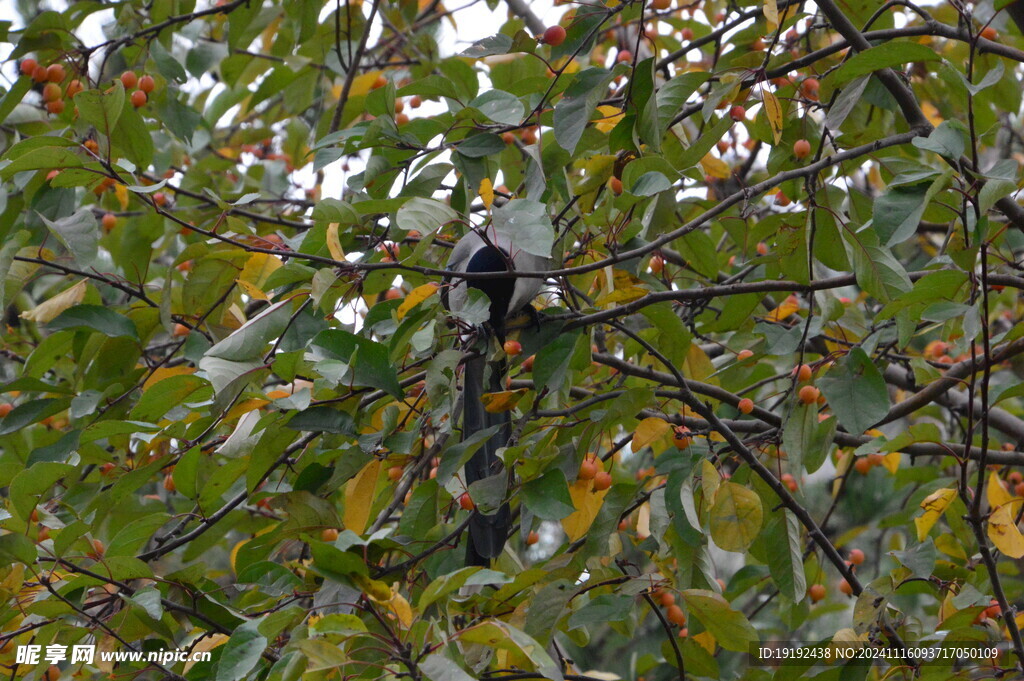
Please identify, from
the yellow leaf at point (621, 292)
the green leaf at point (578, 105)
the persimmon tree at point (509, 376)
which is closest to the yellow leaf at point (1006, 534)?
the persimmon tree at point (509, 376)

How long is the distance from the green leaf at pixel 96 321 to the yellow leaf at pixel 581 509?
880 mm

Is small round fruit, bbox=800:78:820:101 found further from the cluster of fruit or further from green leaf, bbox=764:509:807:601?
the cluster of fruit

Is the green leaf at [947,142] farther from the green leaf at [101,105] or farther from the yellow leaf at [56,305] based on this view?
the yellow leaf at [56,305]

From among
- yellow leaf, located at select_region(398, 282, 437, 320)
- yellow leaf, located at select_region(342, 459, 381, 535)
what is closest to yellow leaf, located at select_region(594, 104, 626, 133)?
yellow leaf, located at select_region(398, 282, 437, 320)

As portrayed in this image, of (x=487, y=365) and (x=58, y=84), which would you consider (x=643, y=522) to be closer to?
(x=487, y=365)

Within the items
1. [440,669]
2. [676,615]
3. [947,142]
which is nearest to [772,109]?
[947,142]

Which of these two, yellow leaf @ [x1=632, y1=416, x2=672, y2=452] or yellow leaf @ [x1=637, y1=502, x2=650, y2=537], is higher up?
yellow leaf @ [x1=632, y1=416, x2=672, y2=452]

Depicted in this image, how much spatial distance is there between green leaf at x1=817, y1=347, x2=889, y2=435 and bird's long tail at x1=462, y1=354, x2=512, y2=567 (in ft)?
1.69

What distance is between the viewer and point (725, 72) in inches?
66.7

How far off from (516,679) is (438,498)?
395 mm

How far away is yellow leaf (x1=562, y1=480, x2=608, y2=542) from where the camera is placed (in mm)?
1463

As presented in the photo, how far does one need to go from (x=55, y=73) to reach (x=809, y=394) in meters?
1.64

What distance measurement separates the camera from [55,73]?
1.87m

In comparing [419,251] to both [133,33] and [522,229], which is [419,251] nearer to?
[522,229]
